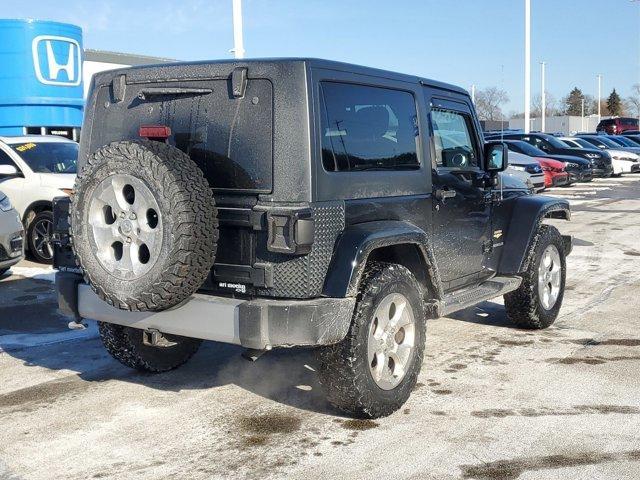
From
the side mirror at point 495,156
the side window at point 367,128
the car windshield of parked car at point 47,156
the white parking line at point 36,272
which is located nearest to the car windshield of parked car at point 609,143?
the car windshield of parked car at point 47,156

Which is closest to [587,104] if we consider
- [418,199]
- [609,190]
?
[609,190]

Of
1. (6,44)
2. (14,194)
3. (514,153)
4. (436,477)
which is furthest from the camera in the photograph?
(514,153)

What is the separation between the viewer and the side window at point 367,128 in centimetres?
452

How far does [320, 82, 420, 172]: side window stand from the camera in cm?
452

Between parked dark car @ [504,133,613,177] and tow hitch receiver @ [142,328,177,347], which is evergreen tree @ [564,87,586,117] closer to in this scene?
parked dark car @ [504,133,613,177]

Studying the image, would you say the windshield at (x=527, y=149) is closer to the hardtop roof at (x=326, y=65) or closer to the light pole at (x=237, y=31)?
the light pole at (x=237, y=31)

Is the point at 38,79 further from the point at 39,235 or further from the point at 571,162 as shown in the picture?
the point at 571,162

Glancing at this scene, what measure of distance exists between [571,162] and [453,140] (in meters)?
19.0

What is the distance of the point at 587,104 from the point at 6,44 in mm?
126459

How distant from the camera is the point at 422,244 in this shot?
16.2 ft

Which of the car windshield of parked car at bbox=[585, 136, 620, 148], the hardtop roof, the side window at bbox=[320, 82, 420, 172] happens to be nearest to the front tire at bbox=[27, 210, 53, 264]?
the hardtop roof

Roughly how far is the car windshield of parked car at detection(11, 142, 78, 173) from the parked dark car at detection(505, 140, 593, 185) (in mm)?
14380

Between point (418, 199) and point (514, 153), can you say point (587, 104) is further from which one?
point (418, 199)

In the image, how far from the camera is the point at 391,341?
4766 mm
